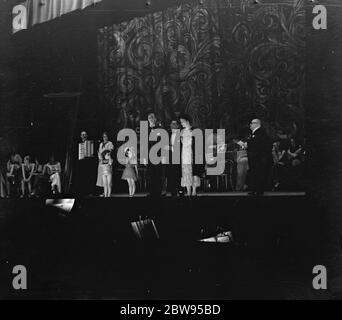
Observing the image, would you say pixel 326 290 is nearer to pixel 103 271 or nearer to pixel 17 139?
pixel 103 271

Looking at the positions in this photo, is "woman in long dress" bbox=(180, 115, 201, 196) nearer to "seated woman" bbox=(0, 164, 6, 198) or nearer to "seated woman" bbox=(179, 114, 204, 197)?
"seated woman" bbox=(179, 114, 204, 197)

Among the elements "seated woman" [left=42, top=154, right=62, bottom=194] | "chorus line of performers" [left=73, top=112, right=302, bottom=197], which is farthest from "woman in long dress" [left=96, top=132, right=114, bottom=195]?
"seated woman" [left=42, top=154, right=62, bottom=194]

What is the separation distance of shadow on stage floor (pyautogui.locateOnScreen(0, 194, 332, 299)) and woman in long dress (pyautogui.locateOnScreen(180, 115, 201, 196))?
105 millimetres

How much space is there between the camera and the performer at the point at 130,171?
138 inches

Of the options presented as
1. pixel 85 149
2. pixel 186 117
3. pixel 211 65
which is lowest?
pixel 85 149

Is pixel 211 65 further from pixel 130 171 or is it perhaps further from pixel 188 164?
pixel 130 171

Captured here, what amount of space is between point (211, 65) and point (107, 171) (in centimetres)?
93

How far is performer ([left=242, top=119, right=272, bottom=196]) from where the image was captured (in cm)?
348

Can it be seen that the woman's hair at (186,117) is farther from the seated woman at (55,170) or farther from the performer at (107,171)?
the seated woman at (55,170)

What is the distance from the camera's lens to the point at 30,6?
3.48m

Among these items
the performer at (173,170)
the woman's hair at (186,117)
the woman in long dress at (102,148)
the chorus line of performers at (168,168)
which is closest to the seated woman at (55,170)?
the chorus line of performers at (168,168)

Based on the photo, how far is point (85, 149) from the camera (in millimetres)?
3500

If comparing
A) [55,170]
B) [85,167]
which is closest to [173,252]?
[85,167]

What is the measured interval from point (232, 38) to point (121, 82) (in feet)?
2.43
